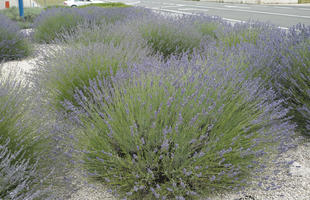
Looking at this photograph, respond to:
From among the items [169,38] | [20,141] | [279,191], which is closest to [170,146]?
[279,191]

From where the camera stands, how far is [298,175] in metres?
2.59

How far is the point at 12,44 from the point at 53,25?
1565 mm

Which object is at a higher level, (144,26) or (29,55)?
(144,26)

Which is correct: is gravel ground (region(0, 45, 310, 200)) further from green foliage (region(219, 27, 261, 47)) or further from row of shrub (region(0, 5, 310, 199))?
green foliage (region(219, 27, 261, 47))

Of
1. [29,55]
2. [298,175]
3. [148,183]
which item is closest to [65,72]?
[148,183]

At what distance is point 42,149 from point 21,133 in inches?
8.1

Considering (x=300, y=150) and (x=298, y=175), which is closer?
(x=298, y=175)

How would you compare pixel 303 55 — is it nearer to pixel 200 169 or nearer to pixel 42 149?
pixel 200 169

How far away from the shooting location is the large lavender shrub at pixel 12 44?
6309 millimetres

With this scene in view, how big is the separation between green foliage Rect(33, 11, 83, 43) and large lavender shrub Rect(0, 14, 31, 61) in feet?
2.59

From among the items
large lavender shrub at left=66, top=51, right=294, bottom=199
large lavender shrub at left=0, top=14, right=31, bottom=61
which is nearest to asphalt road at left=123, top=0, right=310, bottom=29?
large lavender shrub at left=0, top=14, right=31, bottom=61

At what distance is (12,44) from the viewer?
21.2 feet

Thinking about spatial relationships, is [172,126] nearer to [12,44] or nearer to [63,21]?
[12,44]

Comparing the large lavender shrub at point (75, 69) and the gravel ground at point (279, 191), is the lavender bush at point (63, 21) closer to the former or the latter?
the large lavender shrub at point (75, 69)
